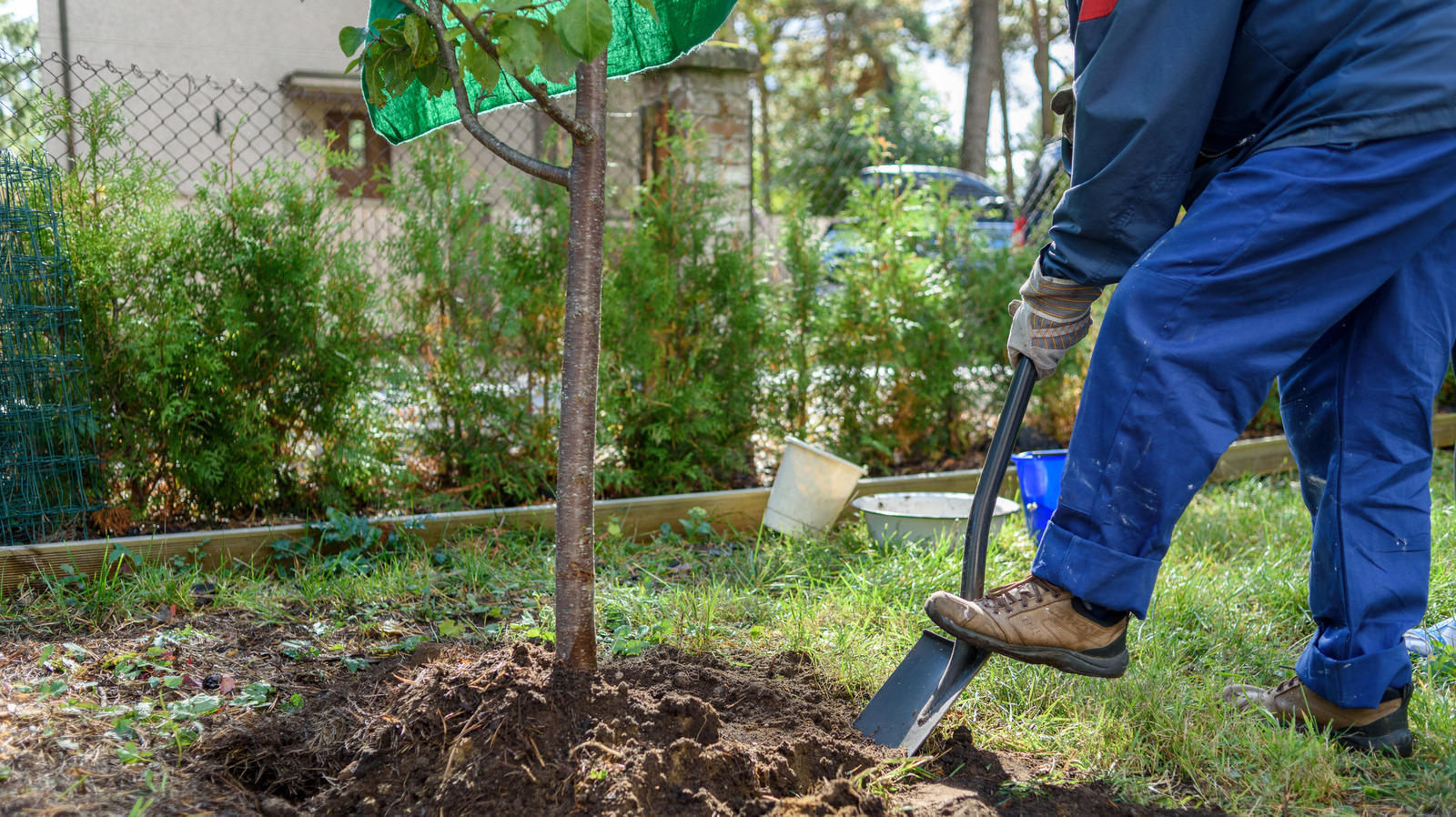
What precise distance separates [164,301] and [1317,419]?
317cm

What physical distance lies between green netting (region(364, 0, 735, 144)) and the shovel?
1014 mm

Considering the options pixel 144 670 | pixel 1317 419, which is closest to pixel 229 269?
pixel 144 670

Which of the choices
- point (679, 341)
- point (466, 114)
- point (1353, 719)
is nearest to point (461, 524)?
point (679, 341)

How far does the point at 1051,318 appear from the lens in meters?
1.79

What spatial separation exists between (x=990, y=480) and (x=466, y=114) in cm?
121

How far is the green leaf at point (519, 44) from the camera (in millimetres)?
1297

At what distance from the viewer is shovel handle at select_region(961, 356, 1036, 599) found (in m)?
1.82

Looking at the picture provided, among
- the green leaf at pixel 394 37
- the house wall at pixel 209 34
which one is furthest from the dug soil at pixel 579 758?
the house wall at pixel 209 34

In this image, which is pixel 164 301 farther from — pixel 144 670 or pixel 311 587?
pixel 144 670

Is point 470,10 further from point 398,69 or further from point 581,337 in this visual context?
point 581,337

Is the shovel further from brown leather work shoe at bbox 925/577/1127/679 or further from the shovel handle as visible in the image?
brown leather work shoe at bbox 925/577/1127/679

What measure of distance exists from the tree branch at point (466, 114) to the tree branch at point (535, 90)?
7cm

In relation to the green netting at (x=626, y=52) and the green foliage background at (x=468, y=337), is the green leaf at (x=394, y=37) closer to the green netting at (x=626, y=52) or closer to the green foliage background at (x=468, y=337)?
the green netting at (x=626, y=52)

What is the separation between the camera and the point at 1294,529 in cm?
327
